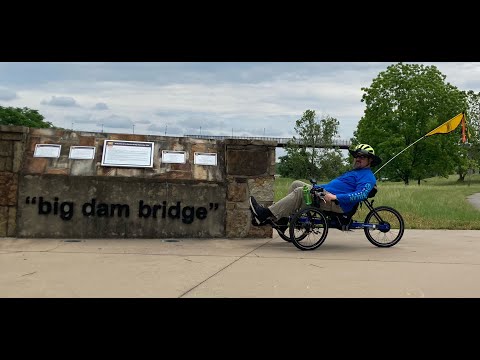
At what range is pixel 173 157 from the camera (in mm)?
8250

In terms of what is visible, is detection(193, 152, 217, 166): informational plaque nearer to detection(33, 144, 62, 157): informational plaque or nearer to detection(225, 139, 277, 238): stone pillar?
detection(225, 139, 277, 238): stone pillar

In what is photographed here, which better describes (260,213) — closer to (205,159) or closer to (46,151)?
(205,159)

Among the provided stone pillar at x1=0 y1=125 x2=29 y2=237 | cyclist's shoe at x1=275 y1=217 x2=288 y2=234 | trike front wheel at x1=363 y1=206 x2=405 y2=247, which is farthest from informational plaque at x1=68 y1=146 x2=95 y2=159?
trike front wheel at x1=363 y1=206 x2=405 y2=247

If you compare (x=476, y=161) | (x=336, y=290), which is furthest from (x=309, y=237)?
(x=476, y=161)

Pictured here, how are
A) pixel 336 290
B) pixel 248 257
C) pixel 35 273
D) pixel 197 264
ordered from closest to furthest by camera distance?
pixel 336 290, pixel 35 273, pixel 197 264, pixel 248 257

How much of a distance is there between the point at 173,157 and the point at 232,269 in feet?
9.63

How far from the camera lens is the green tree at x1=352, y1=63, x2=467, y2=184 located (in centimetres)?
4409

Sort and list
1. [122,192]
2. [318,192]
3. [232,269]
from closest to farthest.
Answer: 1. [232,269]
2. [318,192]
3. [122,192]

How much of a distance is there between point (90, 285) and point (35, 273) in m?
0.80

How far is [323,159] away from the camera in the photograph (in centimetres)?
4356

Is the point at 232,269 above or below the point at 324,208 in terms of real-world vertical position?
below

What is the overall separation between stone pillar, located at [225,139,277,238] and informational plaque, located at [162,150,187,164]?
64cm

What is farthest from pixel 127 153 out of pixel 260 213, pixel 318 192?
pixel 318 192

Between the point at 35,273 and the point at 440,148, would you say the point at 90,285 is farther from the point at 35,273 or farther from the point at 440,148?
the point at 440,148
